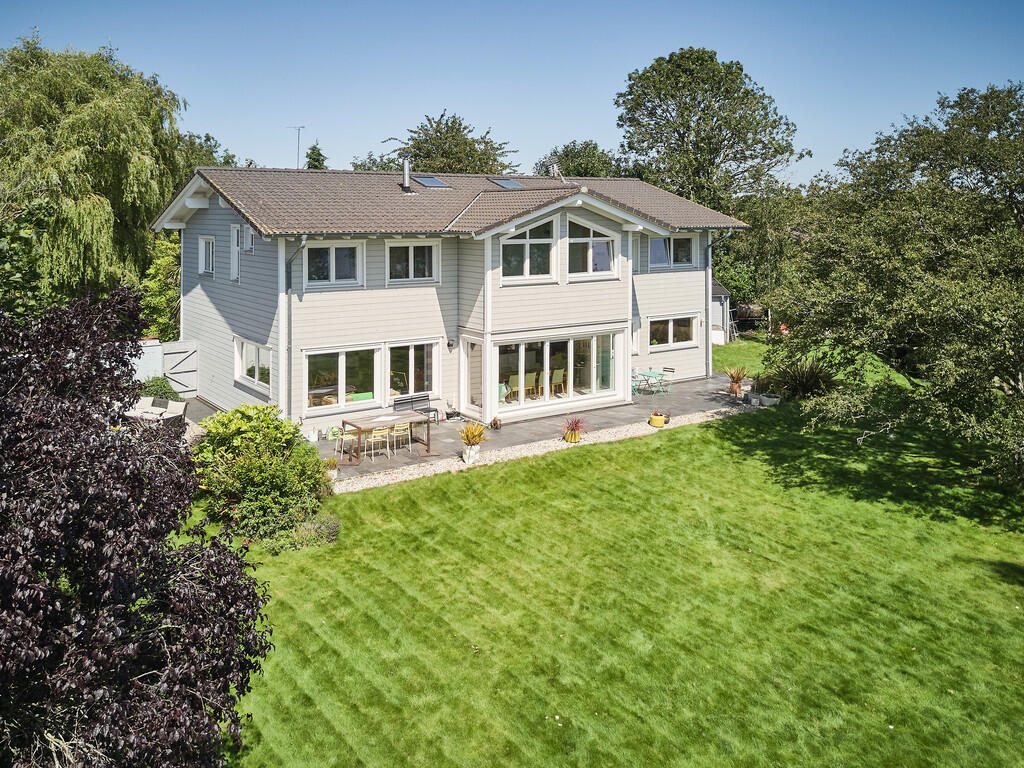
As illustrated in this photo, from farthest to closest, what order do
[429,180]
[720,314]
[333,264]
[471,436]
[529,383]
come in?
1. [720,314]
2. [429,180]
3. [529,383]
4. [333,264]
5. [471,436]

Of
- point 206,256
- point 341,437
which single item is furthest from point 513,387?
point 206,256

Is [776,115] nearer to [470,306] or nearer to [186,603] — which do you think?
[470,306]

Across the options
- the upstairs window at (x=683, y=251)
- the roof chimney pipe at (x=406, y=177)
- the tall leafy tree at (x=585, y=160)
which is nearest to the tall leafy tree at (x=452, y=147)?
the tall leafy tree at (x=585, y=160)

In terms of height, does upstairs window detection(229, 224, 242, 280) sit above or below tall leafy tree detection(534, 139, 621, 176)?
below

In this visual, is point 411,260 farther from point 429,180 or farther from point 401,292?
point 429,180

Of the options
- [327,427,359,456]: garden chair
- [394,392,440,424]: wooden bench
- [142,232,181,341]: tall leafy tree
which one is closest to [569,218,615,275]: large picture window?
[394,392,440,424]: wooden bench

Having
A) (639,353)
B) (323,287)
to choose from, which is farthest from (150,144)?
(639,353)

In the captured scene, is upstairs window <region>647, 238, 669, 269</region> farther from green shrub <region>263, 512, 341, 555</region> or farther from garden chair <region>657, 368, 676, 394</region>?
green shrub <region>263, 512, 341, 555</region>
